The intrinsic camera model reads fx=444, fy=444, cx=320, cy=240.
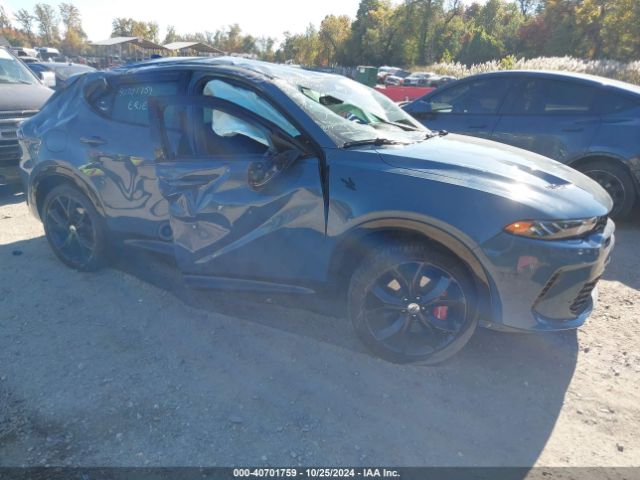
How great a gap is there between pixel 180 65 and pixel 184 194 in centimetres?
103

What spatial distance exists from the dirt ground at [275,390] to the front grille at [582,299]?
0.45m

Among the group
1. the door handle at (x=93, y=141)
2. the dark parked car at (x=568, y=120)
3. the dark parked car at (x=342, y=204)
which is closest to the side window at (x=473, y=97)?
the dark parked car at (x=568, y=120)

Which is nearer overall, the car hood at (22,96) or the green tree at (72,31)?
the car hood at (22,96)

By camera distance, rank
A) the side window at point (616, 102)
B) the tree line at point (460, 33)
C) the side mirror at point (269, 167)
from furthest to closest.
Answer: the tree line at point (460, 33) < the side window at point (616, 102) < the side mirror at point (269, 167)

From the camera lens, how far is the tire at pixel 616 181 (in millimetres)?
4934

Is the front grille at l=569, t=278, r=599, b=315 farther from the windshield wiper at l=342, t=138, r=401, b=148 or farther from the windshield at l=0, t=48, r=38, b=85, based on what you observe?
the windshield at l=0, t=48, r=38, b=85

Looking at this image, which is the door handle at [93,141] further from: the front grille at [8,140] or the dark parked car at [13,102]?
the front grille at [8,140]

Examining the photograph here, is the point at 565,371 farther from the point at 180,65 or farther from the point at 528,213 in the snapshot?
the point at 180,65

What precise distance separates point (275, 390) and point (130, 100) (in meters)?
2.46

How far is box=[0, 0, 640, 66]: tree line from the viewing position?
3991 centimetres

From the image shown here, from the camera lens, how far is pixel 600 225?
2.65 meters

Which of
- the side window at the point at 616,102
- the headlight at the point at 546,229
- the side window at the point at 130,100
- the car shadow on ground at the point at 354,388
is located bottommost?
the car shadow on ground at the point at 354,388

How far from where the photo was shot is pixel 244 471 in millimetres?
2066

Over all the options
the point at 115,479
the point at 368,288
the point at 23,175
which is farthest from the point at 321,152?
the point at 23,175
